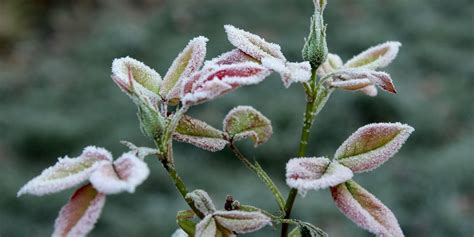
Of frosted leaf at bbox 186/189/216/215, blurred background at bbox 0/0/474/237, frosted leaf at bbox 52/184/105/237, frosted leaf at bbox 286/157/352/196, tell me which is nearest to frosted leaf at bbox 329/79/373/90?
frosted leaf at bbox 286/157/352/196

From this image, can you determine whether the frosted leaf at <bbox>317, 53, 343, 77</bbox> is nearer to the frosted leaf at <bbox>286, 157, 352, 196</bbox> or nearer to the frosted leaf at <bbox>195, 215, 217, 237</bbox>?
the frosted leaf at <bbox>286, 157, 352, 196</bbox>

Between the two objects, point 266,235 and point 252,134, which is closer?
point 252,134

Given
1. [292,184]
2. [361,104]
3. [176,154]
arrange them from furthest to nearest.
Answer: [361,104] → [176,154] → [292,184]

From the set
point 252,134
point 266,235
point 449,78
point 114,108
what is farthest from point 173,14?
point 252,134

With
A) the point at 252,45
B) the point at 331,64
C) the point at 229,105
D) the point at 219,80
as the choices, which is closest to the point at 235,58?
the point at 252,45

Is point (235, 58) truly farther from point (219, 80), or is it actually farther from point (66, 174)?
point (66, 174)

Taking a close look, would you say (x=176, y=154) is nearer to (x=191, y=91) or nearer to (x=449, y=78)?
(x=449, y=78)
